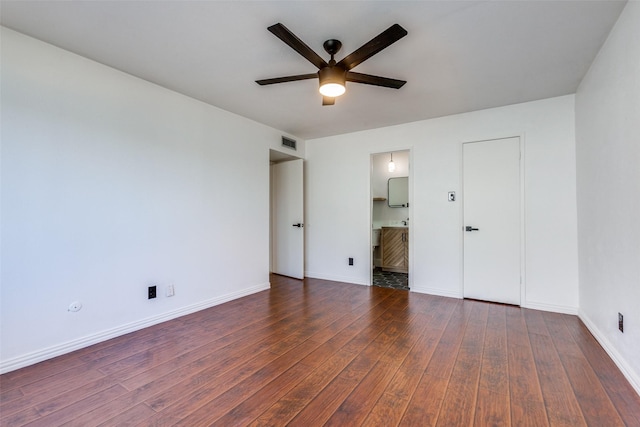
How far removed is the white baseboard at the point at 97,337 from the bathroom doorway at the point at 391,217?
2716 millimetres

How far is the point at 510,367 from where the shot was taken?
205 cm

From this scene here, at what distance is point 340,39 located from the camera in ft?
6.88

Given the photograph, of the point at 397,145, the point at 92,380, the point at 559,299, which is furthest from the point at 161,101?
the point at 559,299

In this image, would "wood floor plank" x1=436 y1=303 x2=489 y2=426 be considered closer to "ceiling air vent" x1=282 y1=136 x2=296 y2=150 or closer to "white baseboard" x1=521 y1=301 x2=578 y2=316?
"white baseboard" x1=521 y1=301 x2=578 y2=316

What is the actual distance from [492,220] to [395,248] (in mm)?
1964

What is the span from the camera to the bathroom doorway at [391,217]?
516 cm

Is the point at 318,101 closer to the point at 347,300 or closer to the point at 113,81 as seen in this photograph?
the point at 113,81

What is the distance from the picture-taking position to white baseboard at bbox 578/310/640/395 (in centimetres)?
179

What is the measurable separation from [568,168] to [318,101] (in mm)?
2857

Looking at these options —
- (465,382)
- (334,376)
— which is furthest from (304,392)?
(465,382)

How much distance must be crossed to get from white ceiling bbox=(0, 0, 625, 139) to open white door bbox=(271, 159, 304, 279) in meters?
1.73

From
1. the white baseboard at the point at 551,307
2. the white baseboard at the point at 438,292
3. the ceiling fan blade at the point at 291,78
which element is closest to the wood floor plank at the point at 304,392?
the white baseboard at the point at 438,292

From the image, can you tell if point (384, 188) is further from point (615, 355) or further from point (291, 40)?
point (291, 40)

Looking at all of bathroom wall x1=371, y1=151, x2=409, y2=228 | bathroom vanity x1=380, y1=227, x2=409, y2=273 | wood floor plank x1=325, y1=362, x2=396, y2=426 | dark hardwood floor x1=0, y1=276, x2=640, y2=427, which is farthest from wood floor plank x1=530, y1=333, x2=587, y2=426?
bathroom wall x1=371, y1=151, x2=409, y2=228
